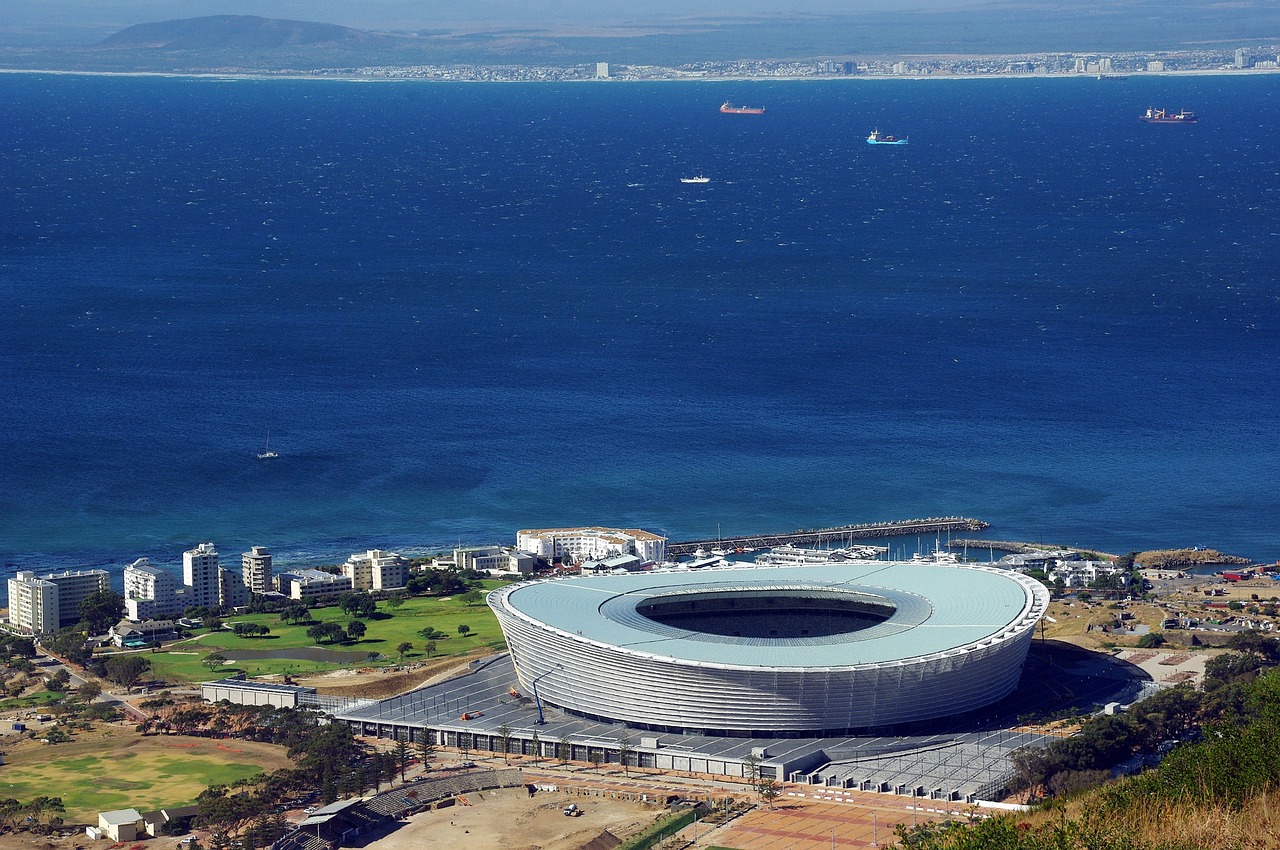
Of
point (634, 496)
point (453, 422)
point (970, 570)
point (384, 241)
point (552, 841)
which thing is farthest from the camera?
point (384, 241)

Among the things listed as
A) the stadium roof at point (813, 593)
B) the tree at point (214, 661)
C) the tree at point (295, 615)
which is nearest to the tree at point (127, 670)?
the tree at point (214, 661)

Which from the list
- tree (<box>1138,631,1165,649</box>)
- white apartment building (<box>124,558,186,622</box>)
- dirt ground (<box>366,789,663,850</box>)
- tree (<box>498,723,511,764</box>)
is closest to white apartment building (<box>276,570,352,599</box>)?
white apartment building (<box>124,558,186,622</box>)

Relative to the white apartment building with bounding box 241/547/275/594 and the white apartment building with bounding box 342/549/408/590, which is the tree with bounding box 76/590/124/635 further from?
the white apartment building with bounding box 342/549/408/590

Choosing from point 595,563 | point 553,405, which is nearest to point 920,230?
point 553,405

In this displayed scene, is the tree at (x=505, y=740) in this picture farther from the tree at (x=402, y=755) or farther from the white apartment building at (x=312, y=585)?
the white apartment building at (x=312, y=585)

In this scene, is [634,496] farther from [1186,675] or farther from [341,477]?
[1186,675]

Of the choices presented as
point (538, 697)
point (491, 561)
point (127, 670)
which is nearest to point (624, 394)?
point (491, 561)
